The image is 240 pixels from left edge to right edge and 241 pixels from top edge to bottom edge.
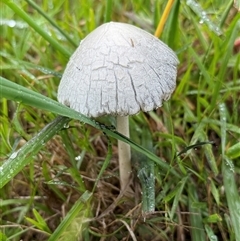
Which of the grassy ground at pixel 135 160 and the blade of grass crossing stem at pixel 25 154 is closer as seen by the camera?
the blade of grass crossing stem at pixel 25 154

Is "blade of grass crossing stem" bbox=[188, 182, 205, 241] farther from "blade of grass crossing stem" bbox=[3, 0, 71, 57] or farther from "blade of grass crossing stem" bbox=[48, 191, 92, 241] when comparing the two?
"blade of grass crossing stem" bbox=[3, 0, 71, 57]

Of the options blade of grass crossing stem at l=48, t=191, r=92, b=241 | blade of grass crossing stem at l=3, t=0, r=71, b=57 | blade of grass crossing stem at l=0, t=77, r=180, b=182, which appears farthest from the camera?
blade of grass crossing stem at l=3, t=0, r=71, b=57

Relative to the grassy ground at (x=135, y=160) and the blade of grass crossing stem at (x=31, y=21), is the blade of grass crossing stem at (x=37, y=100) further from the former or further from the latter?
the blade of grass crossing stem at (x=31, y=21)

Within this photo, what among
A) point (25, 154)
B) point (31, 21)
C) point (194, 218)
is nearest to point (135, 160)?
point (194, 218)

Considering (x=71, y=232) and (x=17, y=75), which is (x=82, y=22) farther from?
(x=71, y=232)

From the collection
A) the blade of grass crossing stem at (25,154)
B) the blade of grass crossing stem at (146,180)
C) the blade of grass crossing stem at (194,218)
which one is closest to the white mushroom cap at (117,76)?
the blade of grass crossing stem at (25,154)

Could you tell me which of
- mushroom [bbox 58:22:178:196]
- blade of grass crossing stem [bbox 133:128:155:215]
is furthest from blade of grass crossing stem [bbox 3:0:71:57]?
blade of grass crossing stem [bbox 133:128:155:215]
